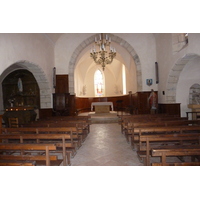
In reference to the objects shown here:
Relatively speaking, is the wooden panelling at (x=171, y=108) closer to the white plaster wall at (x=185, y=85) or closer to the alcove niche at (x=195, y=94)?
the white plaster wall at (x=185, y=85)

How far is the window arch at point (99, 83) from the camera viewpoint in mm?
19562

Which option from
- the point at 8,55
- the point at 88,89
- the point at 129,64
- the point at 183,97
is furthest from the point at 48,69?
the point at 88,89

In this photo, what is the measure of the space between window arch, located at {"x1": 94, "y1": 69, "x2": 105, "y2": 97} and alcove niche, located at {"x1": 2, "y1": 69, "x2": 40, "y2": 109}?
9.07 meters

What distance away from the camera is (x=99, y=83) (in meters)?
19.6

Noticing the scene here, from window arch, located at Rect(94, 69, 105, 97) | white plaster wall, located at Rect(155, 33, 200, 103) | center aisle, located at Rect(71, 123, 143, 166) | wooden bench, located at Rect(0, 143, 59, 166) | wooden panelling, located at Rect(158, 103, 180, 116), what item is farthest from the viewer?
window arch, located at Rect(94, 69, 105, 97)

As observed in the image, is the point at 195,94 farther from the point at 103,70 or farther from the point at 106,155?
the point at 106,155

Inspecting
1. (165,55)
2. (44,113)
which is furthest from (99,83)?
(165,55)

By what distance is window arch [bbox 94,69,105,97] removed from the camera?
19.6 meters

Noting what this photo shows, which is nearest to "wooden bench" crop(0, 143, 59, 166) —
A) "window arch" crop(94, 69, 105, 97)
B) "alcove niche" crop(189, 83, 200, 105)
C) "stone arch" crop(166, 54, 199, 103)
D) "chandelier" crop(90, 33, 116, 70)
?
"chandelier" crop(90, 33, 116, 70)

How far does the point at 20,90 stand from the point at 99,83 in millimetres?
9920

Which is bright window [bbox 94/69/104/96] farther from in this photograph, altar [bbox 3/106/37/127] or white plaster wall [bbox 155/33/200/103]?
altar [bbox 3/106/37/127]

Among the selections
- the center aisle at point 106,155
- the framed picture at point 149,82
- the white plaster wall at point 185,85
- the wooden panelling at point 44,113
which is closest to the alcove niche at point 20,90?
the wooden panelling at point 44,113

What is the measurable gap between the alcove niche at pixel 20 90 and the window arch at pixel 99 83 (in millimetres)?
9073
